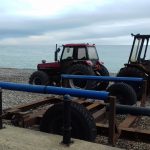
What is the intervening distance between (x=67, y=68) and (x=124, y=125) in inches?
325

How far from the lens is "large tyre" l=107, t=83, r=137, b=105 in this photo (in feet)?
27.7

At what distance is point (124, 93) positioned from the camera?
8.54 metres

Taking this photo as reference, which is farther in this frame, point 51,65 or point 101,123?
point 51,65

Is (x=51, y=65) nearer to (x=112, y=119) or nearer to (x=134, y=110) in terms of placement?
(x=134, y=110)

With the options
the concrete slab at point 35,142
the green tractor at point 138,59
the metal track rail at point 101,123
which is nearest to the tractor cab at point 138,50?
the green tractor at point 138,59

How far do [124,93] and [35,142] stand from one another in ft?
13.0

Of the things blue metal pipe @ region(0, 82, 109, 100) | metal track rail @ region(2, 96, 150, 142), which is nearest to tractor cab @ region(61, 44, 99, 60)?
metal track rail @ region(2, 96, 150, 142)

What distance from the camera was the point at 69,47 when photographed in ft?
46.8

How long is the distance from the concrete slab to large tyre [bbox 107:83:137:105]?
11.6 feet

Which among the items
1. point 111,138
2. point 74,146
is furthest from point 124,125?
point 74,146

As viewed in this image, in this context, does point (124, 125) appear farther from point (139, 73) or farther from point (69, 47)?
point (69, 47)

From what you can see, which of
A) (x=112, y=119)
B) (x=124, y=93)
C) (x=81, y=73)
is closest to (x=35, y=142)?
(x=112, y=119)

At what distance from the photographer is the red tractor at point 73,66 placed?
13.5 m

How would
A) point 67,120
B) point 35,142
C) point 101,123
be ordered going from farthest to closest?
point 101,123
point 35,142
point 67,120
